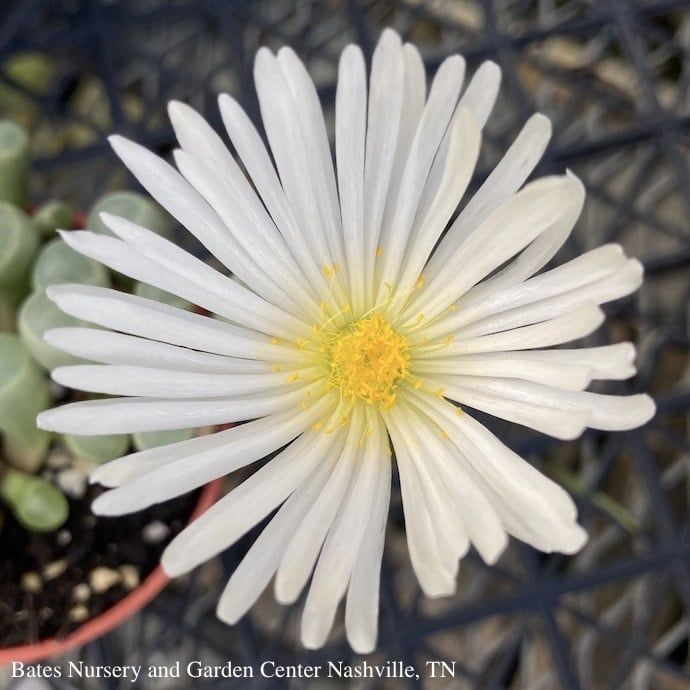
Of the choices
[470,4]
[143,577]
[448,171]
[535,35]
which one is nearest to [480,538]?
[448,171]

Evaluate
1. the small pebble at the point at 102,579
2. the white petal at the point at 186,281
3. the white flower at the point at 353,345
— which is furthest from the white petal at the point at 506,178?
the small pebble at the point at 102,579

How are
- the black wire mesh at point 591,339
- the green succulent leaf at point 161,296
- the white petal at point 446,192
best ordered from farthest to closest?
1. the black wire mesh at point 591,339
2. the green succulent leaf at point 161,296
3. the white petal at point 446,192

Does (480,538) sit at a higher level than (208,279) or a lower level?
lower

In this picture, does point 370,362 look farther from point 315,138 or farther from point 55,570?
point 55,570

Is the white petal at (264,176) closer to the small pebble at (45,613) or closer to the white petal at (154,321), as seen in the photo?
the white petal at (154,321)

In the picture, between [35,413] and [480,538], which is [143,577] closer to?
[35,413]

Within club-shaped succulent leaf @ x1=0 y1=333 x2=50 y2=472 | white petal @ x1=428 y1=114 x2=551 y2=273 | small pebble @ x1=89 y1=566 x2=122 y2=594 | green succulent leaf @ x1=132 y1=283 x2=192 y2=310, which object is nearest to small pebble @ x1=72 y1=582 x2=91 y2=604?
small pebble @ x1=89 y1=566 x2=122 y2=594
